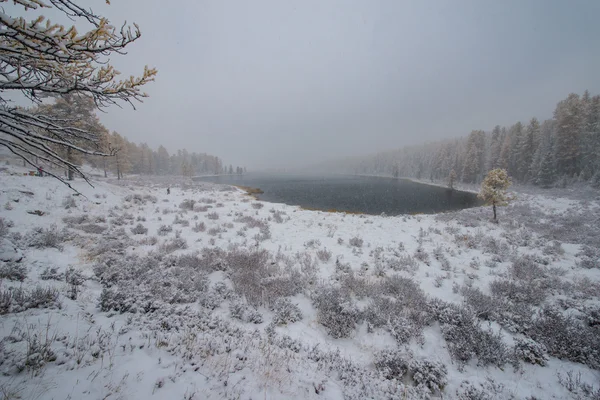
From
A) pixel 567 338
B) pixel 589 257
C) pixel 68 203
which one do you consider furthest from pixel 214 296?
pixel 589 257

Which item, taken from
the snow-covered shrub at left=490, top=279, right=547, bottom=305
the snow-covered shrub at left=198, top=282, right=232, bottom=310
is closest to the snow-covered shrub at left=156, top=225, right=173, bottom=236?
the snow-covered shrub at left=198, top=282, right=232, bottom=310

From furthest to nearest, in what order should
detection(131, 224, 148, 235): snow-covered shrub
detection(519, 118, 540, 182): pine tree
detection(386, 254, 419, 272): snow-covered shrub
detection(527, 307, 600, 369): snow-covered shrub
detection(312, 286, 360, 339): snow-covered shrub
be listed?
detection(519, 118, 540, 182): pine tree < detection(131, 224, 148, 235): snow-covered shrub < detection(386, 254, 419, 272): snow-covered shrub < detection(312, 286, 360, 339): snow-covered shrub < detection(527, 307, 600, 369): snow-covered shrub

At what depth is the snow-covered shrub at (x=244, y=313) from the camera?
514 cm

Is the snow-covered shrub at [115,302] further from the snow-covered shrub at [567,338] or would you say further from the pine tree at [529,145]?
the pine tree at [529,145]

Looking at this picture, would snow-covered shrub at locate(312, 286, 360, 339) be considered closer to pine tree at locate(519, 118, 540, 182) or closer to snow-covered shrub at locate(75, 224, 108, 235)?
snow-covered shrub at locate(75, 224, 108, 235)

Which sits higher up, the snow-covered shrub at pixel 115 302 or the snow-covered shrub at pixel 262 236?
the snow-covered shrub at pixel 115 302

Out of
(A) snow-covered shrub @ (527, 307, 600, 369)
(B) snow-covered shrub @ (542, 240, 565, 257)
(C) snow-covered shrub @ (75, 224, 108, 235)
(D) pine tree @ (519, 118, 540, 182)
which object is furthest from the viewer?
(D) pine tree @ (519, 118, 540, 182)

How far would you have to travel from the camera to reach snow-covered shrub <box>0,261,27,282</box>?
509 centimetres

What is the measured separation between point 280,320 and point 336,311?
154 centimetres

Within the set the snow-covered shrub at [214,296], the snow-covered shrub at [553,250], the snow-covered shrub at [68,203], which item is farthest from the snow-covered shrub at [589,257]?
the snow-covered shrub at [68,203]

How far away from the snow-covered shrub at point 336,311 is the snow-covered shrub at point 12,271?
749 centimetres

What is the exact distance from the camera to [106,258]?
723 centimetres

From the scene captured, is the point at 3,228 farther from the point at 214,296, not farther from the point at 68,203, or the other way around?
the point at 214,296

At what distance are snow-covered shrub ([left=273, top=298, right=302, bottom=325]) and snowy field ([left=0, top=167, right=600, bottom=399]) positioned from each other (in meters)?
0.04
